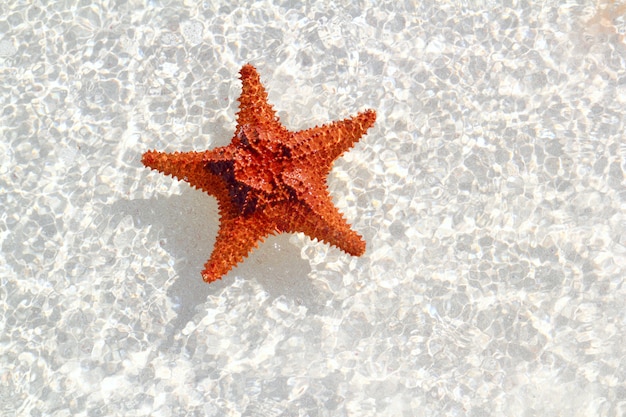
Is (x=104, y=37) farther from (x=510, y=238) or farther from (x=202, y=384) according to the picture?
(x=510, y=238)

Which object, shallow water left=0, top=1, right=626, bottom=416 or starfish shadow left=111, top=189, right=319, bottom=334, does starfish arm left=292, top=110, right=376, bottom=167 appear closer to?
shallow water left=0, top=1, right=626, bottom=416

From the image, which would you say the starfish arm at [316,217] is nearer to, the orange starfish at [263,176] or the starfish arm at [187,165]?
the orange starfish at [263,176]

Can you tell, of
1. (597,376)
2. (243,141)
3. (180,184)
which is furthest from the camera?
(180,184)

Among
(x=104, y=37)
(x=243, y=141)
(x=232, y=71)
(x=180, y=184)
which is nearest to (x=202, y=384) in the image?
(x=180, y=184)

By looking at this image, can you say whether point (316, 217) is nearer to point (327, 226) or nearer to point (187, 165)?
point (327, 226)

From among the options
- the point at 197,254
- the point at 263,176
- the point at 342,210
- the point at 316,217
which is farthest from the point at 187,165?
the point at 342,210
